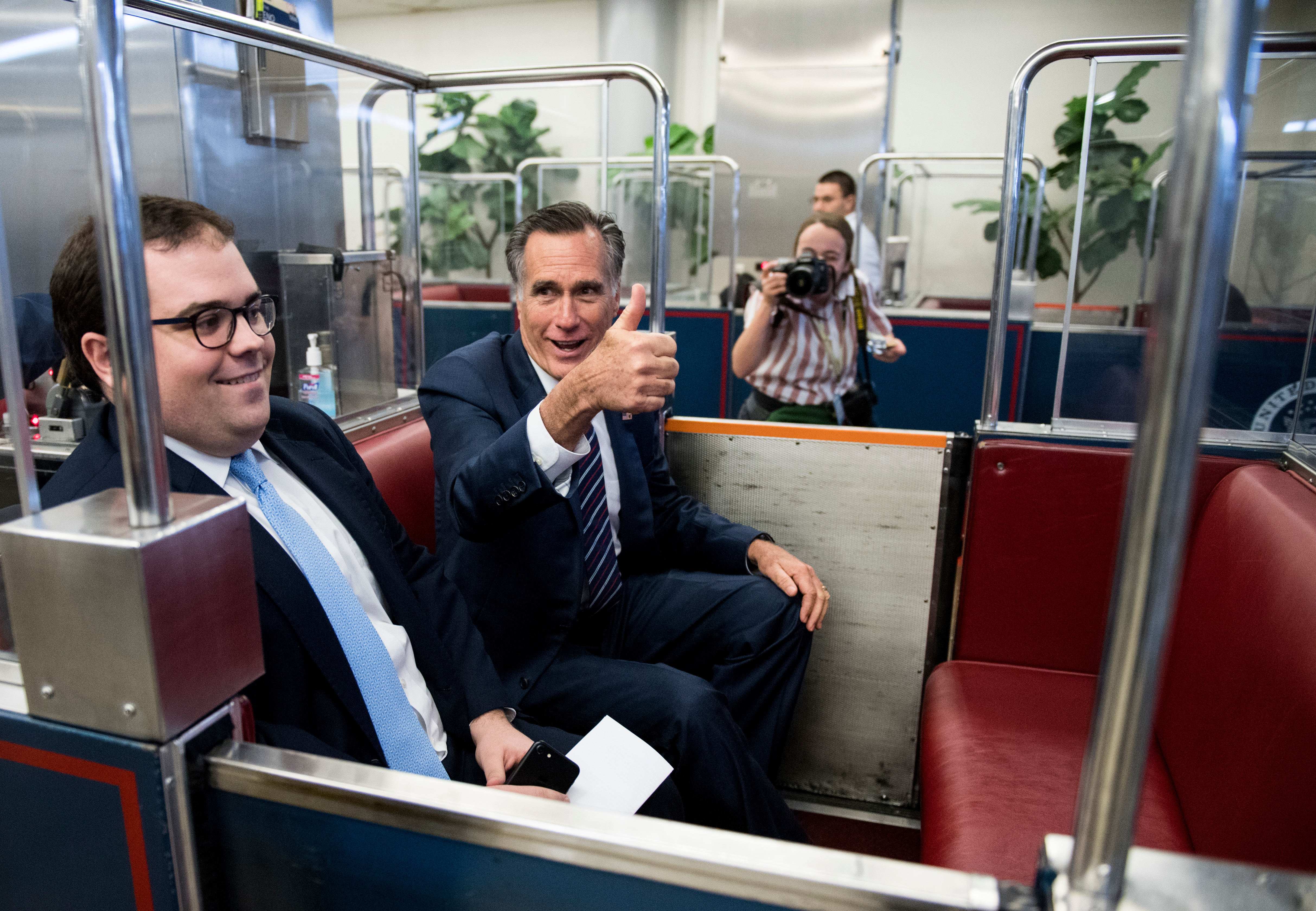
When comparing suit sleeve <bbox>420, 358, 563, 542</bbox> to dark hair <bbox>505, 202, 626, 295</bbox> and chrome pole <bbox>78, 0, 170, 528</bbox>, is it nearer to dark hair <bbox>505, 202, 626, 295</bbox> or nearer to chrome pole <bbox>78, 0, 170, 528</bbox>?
dark hair <bbox>505, 202, 626, 295</bbox>

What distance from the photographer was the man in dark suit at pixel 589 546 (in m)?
1.24

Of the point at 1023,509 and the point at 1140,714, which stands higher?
the point at 1140,714

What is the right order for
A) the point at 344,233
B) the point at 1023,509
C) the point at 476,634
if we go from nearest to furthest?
the point at 476,634, the point at 1023,509, the point at 344,233

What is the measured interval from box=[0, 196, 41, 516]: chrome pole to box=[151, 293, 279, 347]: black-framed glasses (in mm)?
228

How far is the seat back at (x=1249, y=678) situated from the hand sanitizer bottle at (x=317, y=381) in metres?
1.54

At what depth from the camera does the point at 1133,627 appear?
0.39 m

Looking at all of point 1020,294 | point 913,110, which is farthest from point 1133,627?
point 913,110

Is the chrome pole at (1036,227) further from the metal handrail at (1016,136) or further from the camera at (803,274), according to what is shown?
the metal handrail at (1016,136)

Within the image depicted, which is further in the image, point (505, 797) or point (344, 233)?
point (344, 233)

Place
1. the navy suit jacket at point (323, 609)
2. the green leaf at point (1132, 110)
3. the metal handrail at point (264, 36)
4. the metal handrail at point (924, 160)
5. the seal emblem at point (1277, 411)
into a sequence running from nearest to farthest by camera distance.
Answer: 1. the navy suit jacket at point (323, 609)
2. the metal handrail at point (264, 36)
3. the seal emblem at point (1277, 411)
4. the metal handrail at point (924, 160)
5. the green leaf at point (1132, 110)

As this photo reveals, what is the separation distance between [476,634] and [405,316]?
0.92 metres

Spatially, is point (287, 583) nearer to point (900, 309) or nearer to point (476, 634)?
point (476, 634)

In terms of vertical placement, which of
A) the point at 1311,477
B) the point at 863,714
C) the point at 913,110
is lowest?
the point at 863,714

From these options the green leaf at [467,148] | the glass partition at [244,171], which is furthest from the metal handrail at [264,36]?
the green leaf at [467,148]
